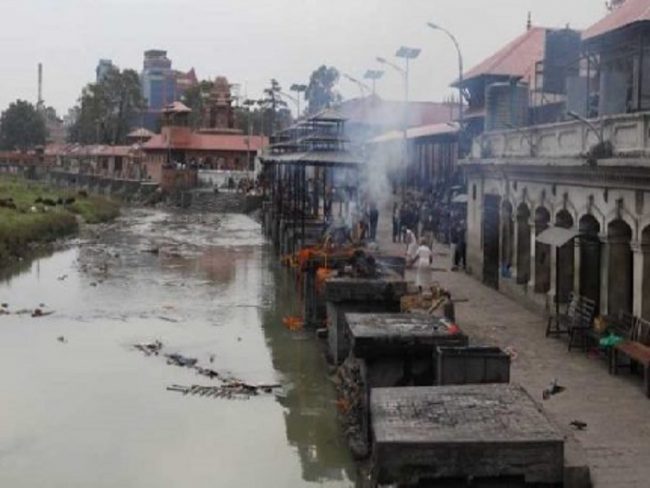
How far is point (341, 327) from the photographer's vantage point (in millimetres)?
18438

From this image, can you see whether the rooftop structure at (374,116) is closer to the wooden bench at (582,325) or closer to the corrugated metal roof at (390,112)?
the corrugated metal roof at (390,112)

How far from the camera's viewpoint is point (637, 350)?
13.9m

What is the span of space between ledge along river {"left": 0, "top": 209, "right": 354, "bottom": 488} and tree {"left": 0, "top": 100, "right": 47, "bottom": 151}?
91396 millimetres

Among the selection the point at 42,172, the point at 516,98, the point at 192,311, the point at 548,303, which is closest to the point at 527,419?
the point at 548,303

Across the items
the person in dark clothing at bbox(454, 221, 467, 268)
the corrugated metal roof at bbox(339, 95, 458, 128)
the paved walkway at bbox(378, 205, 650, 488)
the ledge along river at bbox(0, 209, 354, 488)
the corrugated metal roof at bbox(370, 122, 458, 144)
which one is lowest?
the ledge along river at bbox(0, 209, 354, 488)

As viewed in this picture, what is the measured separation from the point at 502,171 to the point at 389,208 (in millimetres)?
23496

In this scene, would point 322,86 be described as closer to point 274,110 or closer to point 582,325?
point 274,110

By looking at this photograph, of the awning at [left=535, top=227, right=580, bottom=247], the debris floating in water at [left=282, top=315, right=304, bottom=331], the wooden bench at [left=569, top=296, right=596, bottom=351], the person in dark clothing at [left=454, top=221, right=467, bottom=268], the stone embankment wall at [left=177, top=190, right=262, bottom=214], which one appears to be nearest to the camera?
the wooden bench at [left=569, top=296, right=596, bottom=351]

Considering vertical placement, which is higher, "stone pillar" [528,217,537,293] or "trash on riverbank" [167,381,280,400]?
"stone pillar" [528,217,537,293]

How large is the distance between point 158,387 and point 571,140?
902 cm

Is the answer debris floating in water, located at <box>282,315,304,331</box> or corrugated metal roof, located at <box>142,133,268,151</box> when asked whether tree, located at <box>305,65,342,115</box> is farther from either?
debris floating in water, located at <box>282,315,304,331</box>

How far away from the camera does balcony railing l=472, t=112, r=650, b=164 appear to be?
1539cm

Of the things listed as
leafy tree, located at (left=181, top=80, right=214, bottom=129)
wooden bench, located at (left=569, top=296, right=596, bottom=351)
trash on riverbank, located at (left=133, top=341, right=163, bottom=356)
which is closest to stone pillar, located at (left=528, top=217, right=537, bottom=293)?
wooden bench, located at (left=569, top=296, right=596, bottom=351)

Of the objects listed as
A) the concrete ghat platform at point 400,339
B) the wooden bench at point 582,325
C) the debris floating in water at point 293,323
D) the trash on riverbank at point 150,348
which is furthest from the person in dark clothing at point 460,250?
the concrete ghat platform at point 400,339
